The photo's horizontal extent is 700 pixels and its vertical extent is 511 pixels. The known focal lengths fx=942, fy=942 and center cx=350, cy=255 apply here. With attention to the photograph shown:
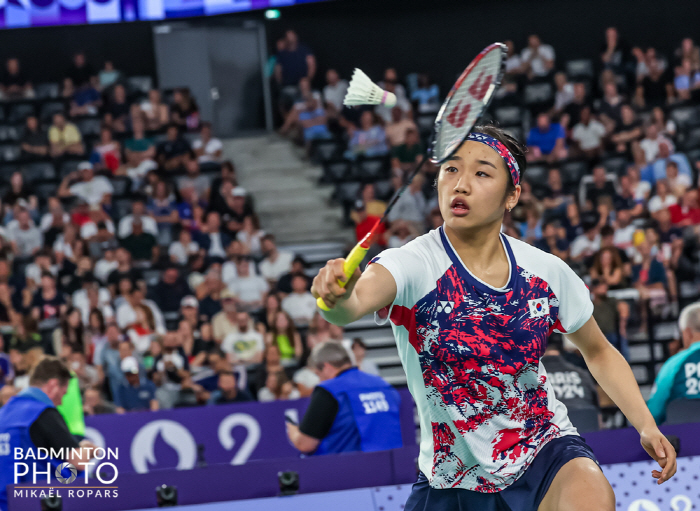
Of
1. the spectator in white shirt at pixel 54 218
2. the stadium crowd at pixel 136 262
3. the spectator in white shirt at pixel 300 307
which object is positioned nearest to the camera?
the stadium crowd at pixel 136 262

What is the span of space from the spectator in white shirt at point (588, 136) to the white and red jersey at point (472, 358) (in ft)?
34.6

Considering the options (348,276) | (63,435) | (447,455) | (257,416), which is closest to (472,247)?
(447,455)

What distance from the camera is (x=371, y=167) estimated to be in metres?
13.8

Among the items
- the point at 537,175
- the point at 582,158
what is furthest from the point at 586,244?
the point at 582,158

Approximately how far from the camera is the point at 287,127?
51.6 feet

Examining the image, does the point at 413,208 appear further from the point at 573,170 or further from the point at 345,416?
the point at 345,416

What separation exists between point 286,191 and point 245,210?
6.03 feet

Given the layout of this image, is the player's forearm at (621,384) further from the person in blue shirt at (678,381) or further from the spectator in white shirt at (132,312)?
the spectator in white shirt at (132,312)

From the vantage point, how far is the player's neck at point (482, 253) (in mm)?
3074

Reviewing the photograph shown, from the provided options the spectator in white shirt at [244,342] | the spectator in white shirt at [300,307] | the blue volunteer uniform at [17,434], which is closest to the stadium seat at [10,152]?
the spectator in white shirt at [300,307]

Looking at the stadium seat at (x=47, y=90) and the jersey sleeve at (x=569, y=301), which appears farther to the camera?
the stadium seat at (x=47, y=90)

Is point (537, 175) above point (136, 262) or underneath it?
above

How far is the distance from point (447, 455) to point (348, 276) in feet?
3.35

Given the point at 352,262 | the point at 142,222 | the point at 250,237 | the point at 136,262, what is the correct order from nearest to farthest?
the point at 352,262, the point at 136,262, the point at 142,222, the point at 250,237
